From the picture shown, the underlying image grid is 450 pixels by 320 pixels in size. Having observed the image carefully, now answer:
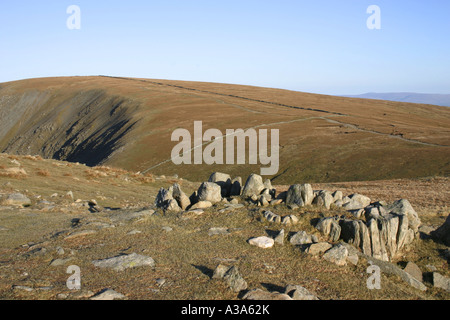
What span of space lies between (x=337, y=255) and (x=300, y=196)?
14.0ft

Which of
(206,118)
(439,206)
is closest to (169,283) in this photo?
(439,206)

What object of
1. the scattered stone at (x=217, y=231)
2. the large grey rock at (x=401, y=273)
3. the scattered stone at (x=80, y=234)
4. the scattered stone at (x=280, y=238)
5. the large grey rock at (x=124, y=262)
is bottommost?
the large grey rock at (x=401, y=273)

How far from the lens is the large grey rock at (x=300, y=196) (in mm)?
14516

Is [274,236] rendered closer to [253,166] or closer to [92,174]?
[92,174]

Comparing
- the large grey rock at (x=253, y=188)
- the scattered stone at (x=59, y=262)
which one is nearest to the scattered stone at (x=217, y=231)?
the large grey rock at (x=253, y=188)

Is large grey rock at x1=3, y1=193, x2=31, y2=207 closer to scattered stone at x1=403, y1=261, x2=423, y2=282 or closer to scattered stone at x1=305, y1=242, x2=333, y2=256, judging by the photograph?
scattered stone at x1=305, y1=242, x2=333, y2=256

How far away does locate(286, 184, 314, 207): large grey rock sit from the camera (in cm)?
1452

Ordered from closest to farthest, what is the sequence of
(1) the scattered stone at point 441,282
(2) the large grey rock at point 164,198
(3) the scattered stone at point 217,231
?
1. (1) the scattered stone at point 441,282
2. (3) the scattered stone at point 217,231
3. (2) the large grey rock at point 164,198

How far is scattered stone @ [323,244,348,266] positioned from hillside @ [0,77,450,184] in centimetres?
3593

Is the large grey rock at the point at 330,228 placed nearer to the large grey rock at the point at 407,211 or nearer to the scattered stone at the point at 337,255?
the scattered stone at the point at 337,255

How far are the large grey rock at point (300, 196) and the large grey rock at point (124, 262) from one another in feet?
21.6

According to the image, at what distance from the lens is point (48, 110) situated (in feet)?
383
